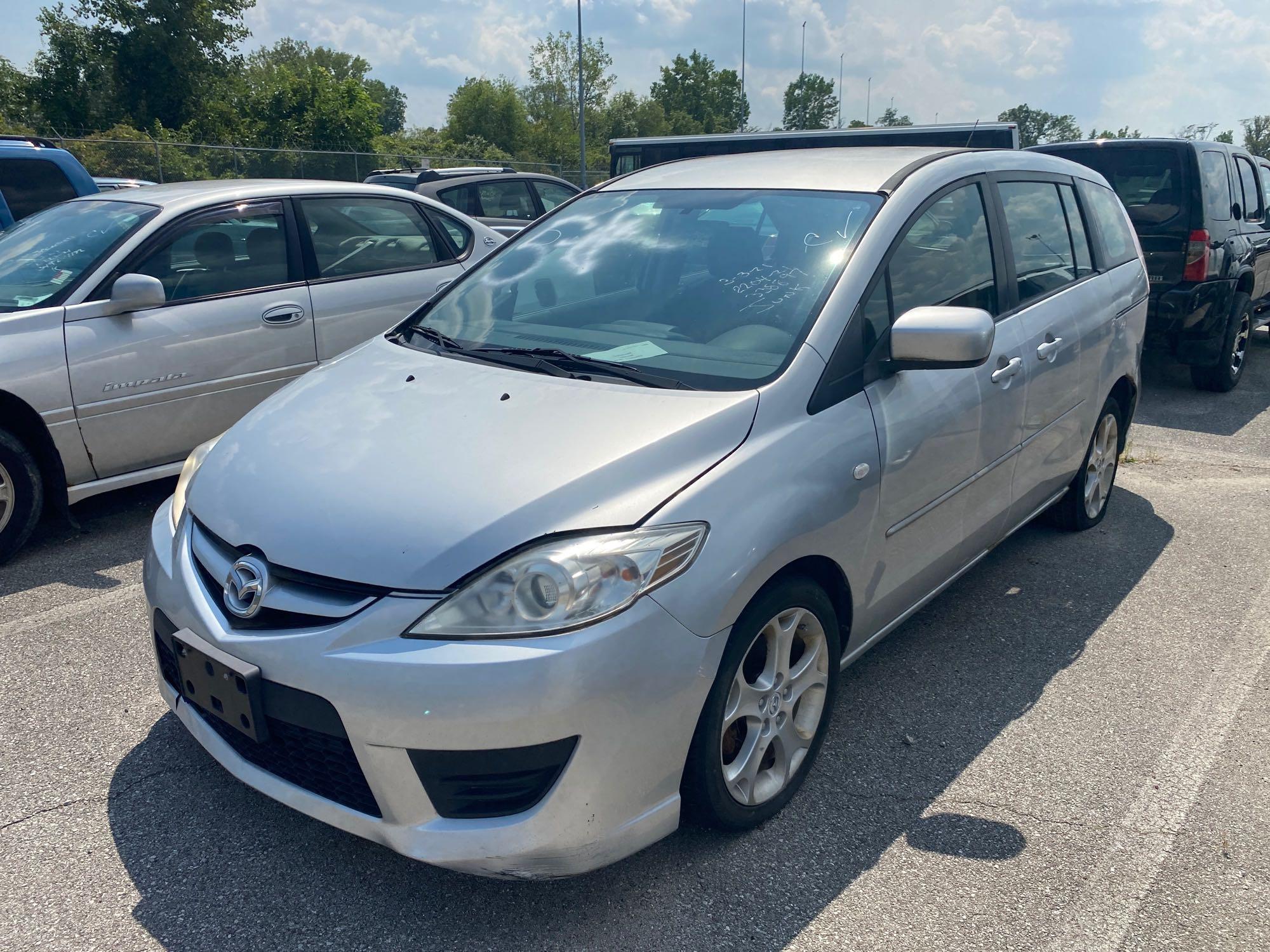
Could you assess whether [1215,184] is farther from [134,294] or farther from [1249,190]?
[134,294]

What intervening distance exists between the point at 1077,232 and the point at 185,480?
3870mm

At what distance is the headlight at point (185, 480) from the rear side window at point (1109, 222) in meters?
3.96

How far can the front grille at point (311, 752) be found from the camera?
2195 millimetres

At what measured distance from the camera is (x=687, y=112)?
282 ft

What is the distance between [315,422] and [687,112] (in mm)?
89036

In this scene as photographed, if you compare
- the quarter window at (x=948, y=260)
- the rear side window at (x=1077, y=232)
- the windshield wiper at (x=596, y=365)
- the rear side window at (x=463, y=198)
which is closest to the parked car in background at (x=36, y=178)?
the rear side window at (x=463, y=198)

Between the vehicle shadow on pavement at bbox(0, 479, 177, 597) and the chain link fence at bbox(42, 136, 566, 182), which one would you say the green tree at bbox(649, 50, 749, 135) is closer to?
the chain link fence at bbox(42, 136, 566, 182)

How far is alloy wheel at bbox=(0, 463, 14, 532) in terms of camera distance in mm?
4477

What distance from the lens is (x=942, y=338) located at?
283cm

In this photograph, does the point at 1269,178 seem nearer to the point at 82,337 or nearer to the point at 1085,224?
the point at 1085,224

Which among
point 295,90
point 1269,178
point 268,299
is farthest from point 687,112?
point 268,299

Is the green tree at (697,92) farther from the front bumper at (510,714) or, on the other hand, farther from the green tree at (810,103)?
the front bumper at (510,714)

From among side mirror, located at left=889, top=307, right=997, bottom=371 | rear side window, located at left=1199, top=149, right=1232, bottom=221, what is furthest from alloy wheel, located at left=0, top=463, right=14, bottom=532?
rear side window, located at left=1199, top=149, right=1232, bottom=221

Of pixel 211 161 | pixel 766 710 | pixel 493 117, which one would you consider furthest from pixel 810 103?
pixel 766 710
